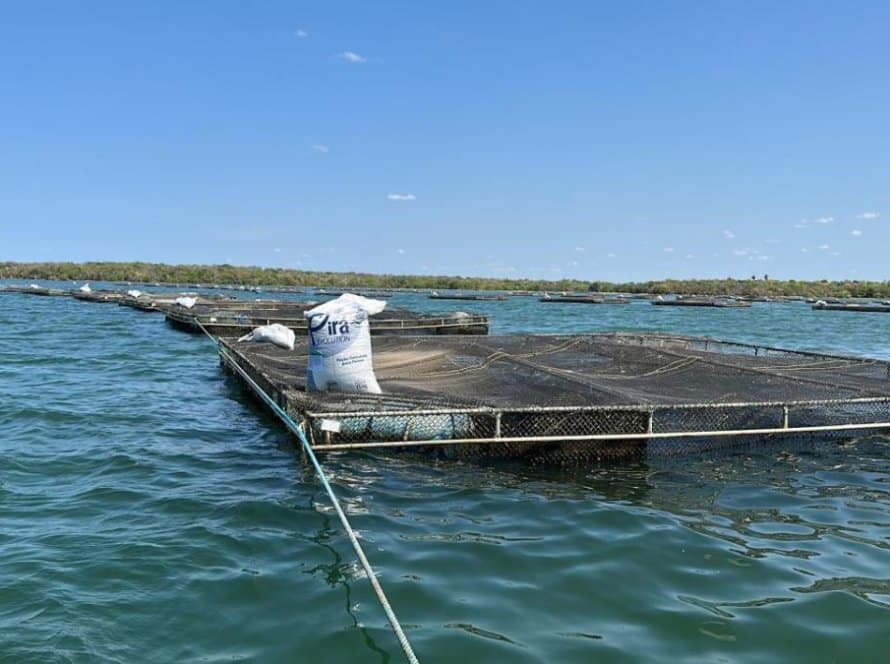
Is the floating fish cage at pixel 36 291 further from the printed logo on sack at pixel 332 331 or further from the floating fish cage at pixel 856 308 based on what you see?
the floating fish cage at pixel 856 308

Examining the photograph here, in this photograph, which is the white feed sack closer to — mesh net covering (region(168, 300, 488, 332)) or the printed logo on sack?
the printed logo on sack

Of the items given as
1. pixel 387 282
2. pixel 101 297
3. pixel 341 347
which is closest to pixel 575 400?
pixel 341 347

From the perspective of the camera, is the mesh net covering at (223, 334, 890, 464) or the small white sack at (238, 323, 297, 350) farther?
the small white sack at (238, 323, 297, 350)

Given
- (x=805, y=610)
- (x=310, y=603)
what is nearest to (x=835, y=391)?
(x=805, y=610)

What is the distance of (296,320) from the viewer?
81.4 ft

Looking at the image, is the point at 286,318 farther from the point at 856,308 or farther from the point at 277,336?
the point at 856,308

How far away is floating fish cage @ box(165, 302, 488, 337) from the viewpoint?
24219 millimetres

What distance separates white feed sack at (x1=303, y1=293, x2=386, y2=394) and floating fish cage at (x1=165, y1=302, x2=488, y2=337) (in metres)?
14.2

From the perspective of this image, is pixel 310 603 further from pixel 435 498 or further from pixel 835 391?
pixel 835 391

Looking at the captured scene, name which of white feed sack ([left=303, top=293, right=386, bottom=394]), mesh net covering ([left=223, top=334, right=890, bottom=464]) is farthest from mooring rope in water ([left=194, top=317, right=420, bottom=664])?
white feed sack ([left=303, top=293, right=386, bottom=394])

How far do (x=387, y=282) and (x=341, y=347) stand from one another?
121m

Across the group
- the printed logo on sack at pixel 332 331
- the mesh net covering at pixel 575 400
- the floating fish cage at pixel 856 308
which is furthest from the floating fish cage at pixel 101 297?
the floating fish cage at pixel 856 308

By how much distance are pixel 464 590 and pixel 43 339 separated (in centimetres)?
2224

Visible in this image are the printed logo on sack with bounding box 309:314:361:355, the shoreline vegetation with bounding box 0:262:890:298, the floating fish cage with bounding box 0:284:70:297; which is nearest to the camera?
the printed logo on sack with bounding box 309:314:361:355
